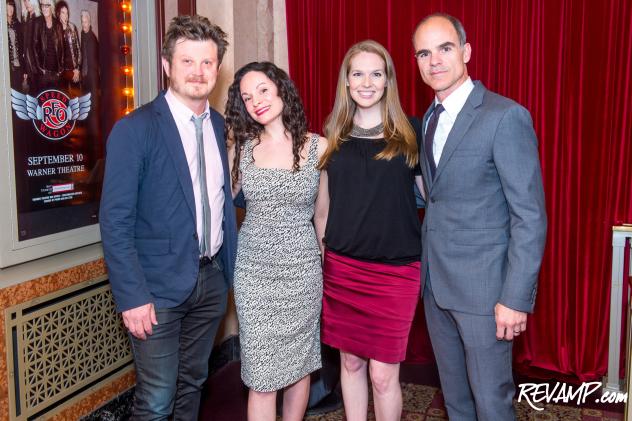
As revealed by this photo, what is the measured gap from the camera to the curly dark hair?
7.51 feet

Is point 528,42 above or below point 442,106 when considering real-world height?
above

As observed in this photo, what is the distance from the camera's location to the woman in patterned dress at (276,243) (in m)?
2.22

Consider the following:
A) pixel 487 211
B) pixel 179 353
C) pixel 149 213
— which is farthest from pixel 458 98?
pixel 179 353

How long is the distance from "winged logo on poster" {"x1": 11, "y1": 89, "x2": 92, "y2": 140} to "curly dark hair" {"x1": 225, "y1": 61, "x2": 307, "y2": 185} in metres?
0.64

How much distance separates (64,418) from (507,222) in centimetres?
192

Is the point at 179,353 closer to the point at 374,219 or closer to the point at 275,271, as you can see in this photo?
the point at 275,271

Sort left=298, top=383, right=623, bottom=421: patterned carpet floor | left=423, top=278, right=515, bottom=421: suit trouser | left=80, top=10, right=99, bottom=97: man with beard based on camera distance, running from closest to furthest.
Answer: left=423, top=278, right=515, bottom=421: suit trouser → left=80, top=10, right=99, bottom=97: man with beard → left=298, top=383, right=623, bottom=421: patterned carpet floor

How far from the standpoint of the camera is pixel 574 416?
2861 mm

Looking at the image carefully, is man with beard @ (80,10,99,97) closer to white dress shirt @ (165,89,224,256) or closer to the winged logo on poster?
the winged logo on poster

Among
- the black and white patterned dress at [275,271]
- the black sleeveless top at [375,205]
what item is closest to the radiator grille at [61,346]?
the black and white patterned dress at [275,271]

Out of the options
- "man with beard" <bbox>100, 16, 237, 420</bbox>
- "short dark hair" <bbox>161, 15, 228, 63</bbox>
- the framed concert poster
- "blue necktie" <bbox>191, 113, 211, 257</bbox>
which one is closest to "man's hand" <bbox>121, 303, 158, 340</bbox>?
"man with beard" <bbox>100, 16, 237, 420</bbox>

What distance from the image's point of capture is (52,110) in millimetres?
2354

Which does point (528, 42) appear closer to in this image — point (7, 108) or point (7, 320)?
point (7, 108)

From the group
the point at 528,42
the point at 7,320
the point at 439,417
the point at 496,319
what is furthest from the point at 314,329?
the point at 528,42
